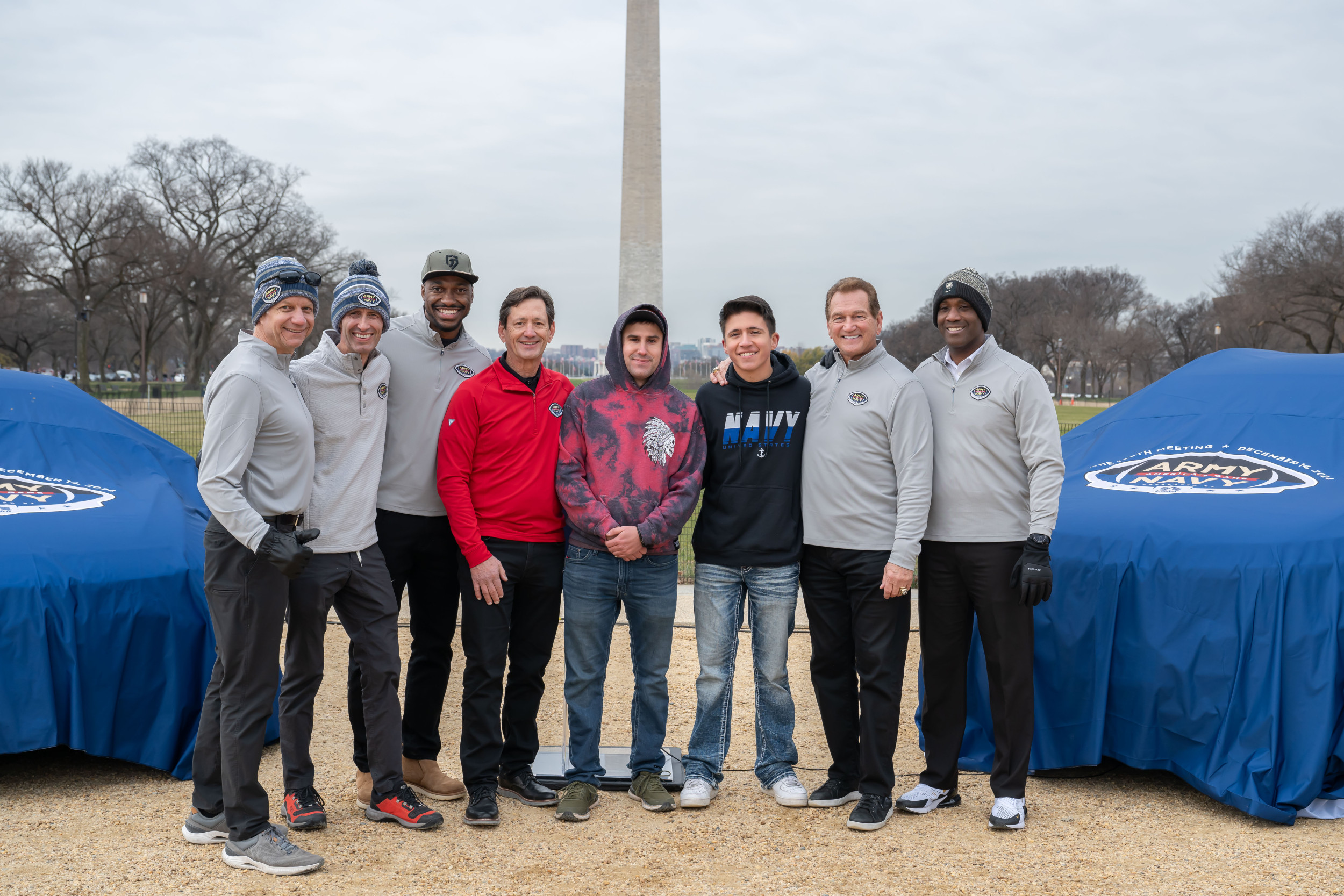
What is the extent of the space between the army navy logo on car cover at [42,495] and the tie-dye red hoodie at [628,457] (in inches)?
95.0

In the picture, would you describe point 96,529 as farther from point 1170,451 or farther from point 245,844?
point 1170,451

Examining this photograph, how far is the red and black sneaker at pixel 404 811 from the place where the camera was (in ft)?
12.6

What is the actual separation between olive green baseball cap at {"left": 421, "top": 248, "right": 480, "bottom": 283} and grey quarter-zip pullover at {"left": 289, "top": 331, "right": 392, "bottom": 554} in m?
0.49

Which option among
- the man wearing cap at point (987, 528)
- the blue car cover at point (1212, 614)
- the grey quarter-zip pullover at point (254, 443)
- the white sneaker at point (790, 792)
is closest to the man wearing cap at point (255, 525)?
the grey quarter-zip pullover at point (254, 443)

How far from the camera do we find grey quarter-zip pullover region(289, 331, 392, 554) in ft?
12.2

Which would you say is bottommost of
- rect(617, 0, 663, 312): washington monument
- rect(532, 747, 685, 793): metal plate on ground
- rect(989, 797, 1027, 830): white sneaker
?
rect(532, 747, 685, 793): metal plate on ground

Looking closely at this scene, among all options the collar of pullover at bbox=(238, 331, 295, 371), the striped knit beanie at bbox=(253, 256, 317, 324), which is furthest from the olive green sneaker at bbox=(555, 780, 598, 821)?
the striped knit beanie at bbox=(253, 256, 317, 324)

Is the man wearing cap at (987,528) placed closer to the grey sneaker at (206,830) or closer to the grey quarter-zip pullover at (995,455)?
the grey quarter-zip pullover at (995,455)

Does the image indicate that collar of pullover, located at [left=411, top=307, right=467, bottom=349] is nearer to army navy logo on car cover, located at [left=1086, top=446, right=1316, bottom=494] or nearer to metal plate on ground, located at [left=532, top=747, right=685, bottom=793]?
metal plate on ground, located at [left=532, top=747, right=685, bottom=793]

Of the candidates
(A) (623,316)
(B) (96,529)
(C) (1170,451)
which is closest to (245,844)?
(B) (96,529)

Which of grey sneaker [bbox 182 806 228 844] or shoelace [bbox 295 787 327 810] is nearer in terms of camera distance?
grey sneaker [bbox 182 806 228 844]

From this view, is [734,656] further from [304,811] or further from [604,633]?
[304,811]

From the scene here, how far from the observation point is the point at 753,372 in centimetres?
416

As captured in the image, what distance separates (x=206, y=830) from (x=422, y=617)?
1079 mm
